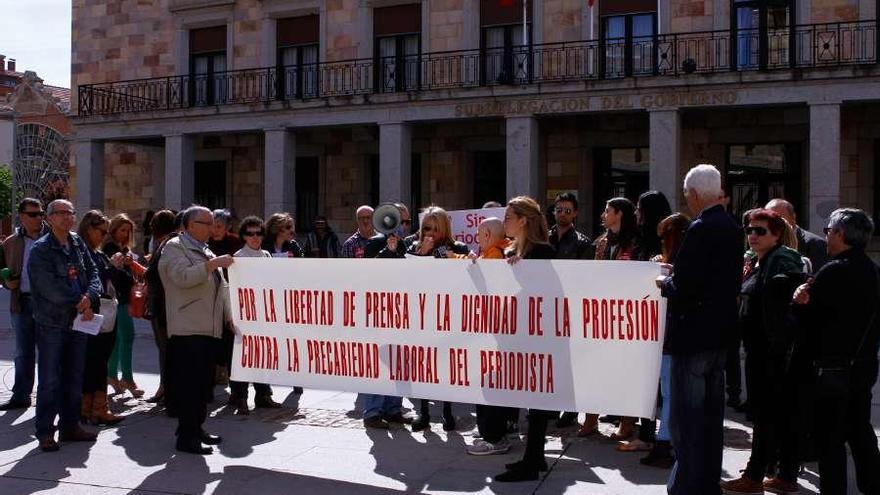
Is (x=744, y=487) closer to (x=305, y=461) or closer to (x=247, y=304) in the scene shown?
(x=305, y=461)

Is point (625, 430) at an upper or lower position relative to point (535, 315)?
lower

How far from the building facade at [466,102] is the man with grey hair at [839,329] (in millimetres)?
13508

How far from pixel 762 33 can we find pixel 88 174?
17.6 meters

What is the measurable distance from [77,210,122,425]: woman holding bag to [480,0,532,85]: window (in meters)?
14.1

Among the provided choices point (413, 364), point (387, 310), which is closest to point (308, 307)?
point (387, 310)

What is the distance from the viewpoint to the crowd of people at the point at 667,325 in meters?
5.20

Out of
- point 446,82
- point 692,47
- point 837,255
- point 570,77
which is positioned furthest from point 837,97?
point 837,255

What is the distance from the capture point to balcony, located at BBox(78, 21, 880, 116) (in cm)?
1923

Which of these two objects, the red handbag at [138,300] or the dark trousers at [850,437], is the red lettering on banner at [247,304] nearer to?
the red handbag at [138,300]

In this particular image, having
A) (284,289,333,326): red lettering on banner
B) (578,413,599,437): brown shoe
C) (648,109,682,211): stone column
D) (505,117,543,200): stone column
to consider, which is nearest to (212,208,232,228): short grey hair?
(284,289,333,326): red lettering on banner

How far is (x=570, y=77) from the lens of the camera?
67.8 feet

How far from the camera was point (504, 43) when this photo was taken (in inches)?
878

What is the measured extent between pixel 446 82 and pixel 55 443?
1654 cm

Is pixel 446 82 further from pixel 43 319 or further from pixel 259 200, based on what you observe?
pixel 43 319
